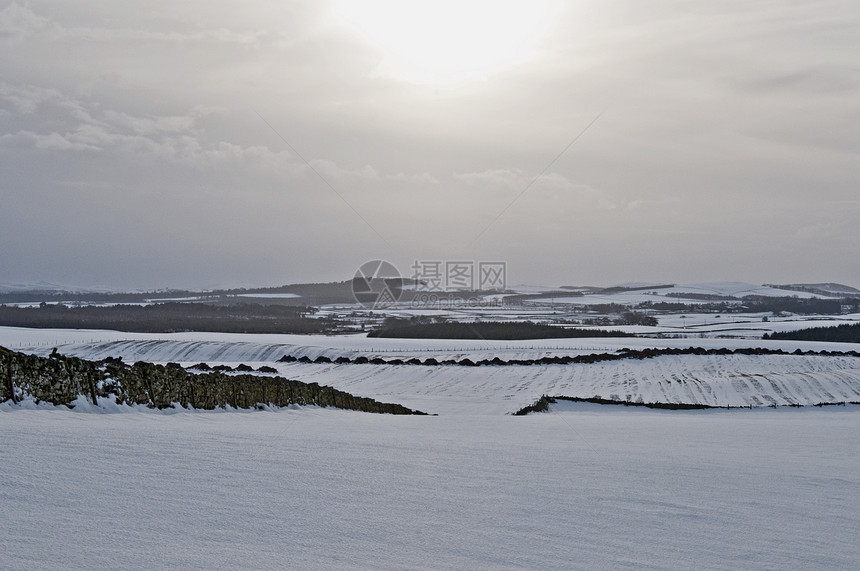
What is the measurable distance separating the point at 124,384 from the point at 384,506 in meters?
7.30

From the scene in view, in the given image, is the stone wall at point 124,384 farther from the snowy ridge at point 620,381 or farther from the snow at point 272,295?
the snow at point 272,295

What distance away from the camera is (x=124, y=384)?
9.86m

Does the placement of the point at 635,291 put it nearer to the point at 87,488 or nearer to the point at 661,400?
the point at 661,400

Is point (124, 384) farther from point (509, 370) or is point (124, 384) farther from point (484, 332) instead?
point (484, 332)

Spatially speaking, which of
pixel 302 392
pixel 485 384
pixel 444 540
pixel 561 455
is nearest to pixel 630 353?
pixel 485 384

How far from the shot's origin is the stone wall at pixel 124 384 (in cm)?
807

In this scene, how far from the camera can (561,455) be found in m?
6.63

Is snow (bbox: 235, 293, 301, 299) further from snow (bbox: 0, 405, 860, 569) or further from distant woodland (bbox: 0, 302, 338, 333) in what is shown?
snow (bbox: 0, 405, 860, 569)

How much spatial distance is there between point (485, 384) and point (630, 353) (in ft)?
55.9

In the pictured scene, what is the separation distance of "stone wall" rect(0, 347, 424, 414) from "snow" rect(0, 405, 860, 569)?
1.72m

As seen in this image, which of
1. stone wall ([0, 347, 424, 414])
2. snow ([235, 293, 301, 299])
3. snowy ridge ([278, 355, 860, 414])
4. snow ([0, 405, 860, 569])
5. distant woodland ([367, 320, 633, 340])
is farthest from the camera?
snow ([235, 293, 301, 299])

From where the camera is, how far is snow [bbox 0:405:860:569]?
3180 millimetres

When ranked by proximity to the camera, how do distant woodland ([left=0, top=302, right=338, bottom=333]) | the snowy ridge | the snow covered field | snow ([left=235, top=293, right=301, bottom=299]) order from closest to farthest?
the snowy ridge
the snow covered field
distant woodland ([left=0, top=302, right=338, bottom=333])
snow ([left=235, top=293, right=301, bottom=299])

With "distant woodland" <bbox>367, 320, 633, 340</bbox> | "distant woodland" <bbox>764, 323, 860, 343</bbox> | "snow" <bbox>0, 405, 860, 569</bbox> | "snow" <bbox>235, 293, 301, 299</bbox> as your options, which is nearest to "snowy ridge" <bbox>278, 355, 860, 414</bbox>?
"snow" <bbox>0, 405, 860, 569</bbox>
